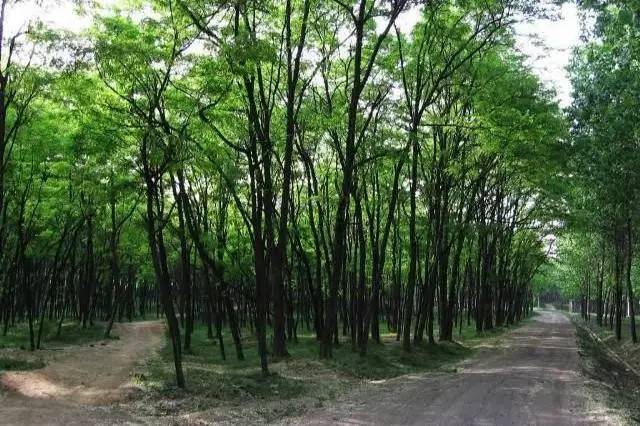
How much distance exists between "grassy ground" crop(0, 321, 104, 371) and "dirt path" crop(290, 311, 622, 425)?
10263mm

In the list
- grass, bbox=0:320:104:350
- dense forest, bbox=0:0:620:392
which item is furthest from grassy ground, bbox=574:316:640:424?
grass, bbox=0:320:104:350

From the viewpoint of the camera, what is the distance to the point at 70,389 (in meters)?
14.2

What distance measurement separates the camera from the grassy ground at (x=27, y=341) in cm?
1744

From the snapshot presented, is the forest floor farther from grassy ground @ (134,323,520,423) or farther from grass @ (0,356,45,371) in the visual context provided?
grass @ (0,356,45,371)

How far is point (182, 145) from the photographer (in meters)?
13.0

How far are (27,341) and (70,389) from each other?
13318 mm

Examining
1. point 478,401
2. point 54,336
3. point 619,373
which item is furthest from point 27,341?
point 619,373

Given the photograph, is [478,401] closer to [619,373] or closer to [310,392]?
[310,392]

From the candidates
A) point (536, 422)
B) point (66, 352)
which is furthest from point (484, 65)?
point (66, 352)

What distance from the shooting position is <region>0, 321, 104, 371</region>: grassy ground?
17.4 metres

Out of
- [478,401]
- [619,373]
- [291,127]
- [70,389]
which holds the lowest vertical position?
[619,373]

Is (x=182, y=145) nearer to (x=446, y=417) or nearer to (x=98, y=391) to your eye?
(x=98, y=391)

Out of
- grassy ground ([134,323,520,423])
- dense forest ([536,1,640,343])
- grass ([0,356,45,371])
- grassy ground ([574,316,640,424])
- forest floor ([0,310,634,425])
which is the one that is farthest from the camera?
grass ([0,356,45,371])

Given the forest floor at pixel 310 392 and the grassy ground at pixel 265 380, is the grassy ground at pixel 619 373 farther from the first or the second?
the grassy ground at pixel 265 380
